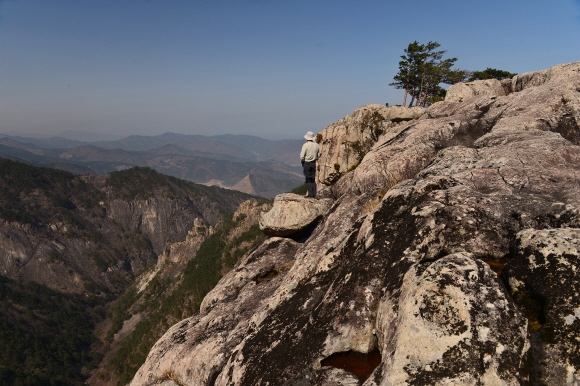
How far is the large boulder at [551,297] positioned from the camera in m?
7.35

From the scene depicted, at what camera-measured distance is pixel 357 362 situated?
32.1 ft

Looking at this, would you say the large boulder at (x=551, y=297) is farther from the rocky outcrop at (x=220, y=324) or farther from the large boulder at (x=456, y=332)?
the rocky outcrop at (x=220, y=324)

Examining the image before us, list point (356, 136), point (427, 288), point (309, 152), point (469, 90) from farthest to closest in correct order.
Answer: point (356, 136) → point (469, 90) → point (309, 152) → point (427, 288)

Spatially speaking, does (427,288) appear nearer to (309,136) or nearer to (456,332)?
(456,332)

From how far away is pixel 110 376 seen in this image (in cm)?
16462

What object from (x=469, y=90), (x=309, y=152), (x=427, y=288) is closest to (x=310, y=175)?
(x=309, y=152)

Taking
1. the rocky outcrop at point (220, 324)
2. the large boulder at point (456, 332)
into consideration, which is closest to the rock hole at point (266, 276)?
the rocky outcrop at point (220, 324)

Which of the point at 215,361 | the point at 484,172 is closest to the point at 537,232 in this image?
the point at 484,172

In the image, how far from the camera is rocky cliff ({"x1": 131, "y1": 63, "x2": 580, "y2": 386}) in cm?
754

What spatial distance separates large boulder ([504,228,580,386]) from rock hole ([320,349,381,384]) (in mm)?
3772

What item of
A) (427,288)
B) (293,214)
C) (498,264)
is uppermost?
(498,264)

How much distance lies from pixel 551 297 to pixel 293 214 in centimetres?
1634

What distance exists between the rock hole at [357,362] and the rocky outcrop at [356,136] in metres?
27.5

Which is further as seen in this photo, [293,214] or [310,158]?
[310,158]
